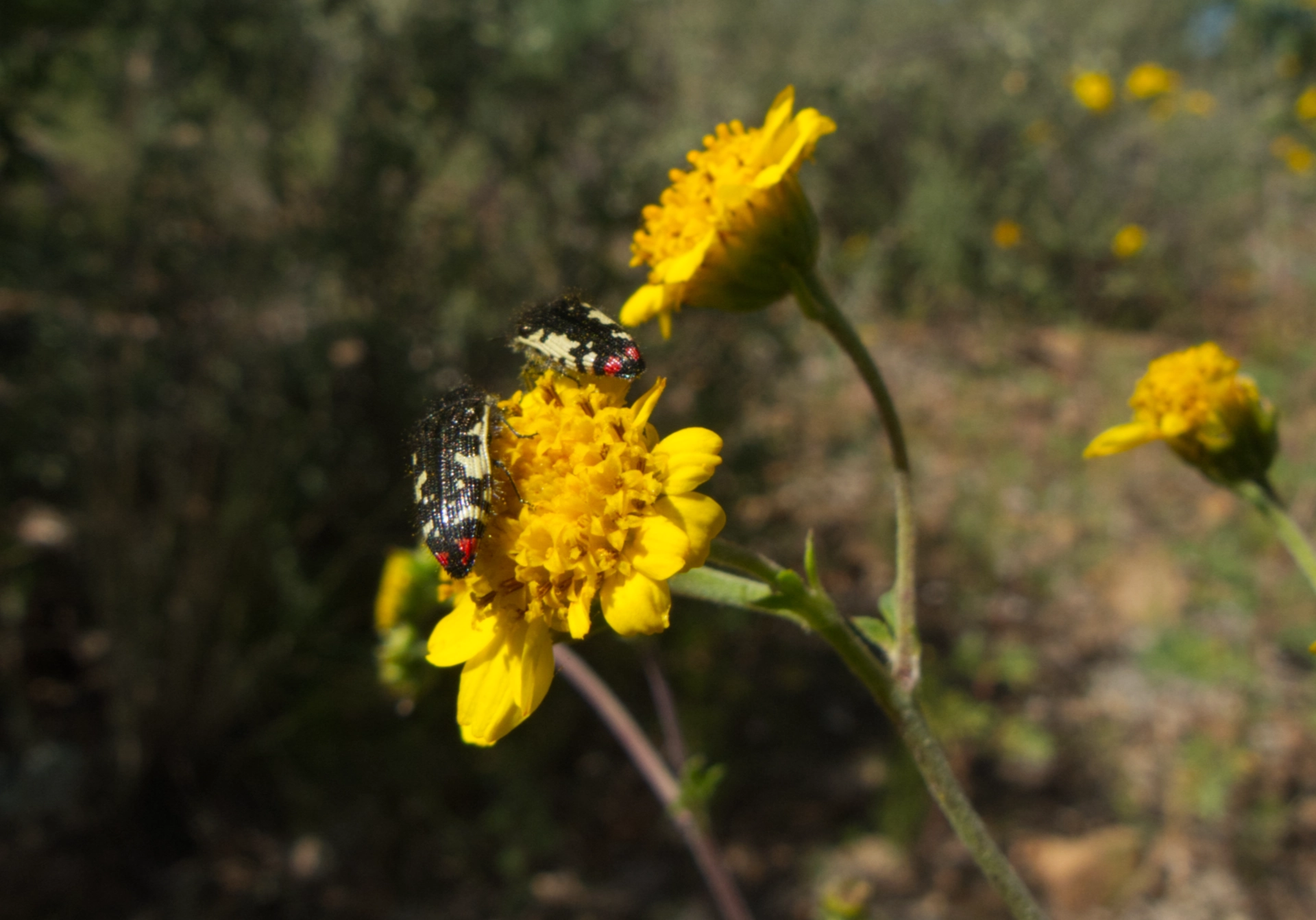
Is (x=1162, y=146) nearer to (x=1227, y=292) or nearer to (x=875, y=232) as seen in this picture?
(x=1227, y=292)

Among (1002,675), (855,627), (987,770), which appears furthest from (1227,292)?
(855,627)

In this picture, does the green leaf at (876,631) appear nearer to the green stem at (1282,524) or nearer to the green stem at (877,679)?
the green stem at (877,679)

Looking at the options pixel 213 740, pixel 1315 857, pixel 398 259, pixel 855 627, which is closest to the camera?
pixel 855 627

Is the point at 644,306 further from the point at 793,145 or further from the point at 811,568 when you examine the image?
the point at 811,568

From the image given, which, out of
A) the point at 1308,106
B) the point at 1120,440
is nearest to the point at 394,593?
the point at 1120,440

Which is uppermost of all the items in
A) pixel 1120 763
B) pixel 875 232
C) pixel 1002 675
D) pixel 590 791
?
pixel 875 232

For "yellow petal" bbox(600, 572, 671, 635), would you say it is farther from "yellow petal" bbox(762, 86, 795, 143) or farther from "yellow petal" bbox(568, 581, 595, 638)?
"yellow petal" bbox(762, 86, 795, 143)
